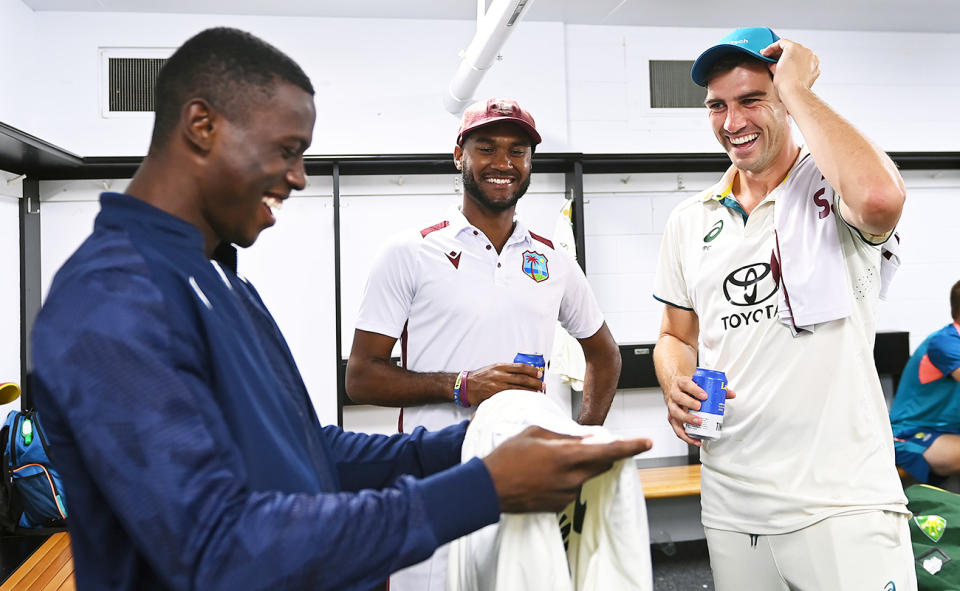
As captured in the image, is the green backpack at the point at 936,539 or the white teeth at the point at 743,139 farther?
the green backpack at the point at 936,539

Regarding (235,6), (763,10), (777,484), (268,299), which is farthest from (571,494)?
(763,10)

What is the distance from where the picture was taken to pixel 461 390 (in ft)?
5.69

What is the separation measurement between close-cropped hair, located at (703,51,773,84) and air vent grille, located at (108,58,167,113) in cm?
357

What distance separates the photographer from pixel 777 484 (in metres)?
1.54

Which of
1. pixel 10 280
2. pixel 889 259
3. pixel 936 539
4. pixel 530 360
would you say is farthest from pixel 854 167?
pixel 10 280

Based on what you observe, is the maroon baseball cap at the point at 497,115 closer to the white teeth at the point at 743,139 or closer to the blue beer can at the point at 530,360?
the white teeth at the point at 743,139

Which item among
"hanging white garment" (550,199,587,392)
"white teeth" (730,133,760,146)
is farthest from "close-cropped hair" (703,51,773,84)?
"hanging white garment" (550,199,587,392)

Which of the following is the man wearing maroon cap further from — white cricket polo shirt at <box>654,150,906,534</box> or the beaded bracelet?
white cricket polo shirt at <box>654,150,906,534</box>

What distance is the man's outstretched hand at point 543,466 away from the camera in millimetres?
815

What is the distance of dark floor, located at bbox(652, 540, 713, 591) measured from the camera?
149 inches

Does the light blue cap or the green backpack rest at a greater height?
the light blue cap

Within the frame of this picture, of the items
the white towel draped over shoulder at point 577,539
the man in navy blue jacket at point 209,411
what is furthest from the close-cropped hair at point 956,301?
the man in navy blue jacket at point 209,411

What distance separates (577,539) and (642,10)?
4044mm

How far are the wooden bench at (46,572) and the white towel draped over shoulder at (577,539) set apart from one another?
2.35m
